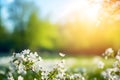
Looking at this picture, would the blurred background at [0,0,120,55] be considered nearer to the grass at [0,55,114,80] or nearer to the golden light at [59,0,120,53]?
the golden light at [59,0,120,53]

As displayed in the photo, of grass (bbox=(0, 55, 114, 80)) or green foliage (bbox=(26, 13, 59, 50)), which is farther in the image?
green foliage (bbox=(26, 13, 59, 50))

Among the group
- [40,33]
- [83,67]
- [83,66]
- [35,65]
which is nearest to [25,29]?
[40,33]

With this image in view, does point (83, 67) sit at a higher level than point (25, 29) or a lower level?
lower

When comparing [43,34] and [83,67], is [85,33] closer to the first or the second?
[43,34]

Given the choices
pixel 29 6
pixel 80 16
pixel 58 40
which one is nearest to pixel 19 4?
pixel 29 6

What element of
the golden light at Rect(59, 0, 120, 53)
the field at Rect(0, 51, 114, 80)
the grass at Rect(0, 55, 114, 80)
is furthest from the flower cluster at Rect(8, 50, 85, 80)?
the golden light at Rect(59, 0, 120, 53)

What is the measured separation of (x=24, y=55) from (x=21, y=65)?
18cm

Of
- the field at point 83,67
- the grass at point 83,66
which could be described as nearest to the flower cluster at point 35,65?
the field at point 83,67

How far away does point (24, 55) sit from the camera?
8156 mm

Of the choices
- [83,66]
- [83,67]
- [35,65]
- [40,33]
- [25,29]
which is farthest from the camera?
[40,33]

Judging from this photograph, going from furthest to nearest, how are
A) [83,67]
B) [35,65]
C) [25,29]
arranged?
[25,29] → [83,67] → [35,65]

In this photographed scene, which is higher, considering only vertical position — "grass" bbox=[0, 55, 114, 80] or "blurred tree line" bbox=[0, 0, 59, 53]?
"blurred tree line" bbox=[0, 0, 59, 53]

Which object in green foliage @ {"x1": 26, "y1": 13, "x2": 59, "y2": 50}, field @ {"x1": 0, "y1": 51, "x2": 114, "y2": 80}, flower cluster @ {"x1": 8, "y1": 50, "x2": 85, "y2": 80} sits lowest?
flower cluster @ {"x1": 8, "y1": 50, "x2": 85, "y2": 80}

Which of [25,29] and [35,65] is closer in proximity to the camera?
[35,65]
